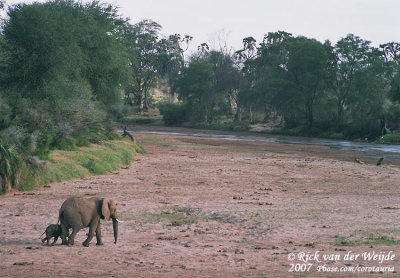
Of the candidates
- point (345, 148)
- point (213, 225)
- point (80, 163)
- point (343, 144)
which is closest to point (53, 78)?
point (80, 163)

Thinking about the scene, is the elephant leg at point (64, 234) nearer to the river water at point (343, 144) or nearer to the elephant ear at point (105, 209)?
the elephant ear at point (105, 209)

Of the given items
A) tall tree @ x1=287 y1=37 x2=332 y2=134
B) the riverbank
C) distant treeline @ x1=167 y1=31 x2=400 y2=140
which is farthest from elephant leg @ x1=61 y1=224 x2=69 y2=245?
tall tree @ x1=287 y1=37 x2=332 y2=134

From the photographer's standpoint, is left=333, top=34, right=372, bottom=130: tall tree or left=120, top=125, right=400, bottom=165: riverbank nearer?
left=120, top=125, right=400, bottom=165: riverbank

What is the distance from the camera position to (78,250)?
9.55 meters

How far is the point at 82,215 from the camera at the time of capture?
9789 millimetres

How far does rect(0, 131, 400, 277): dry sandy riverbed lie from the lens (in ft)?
28.1

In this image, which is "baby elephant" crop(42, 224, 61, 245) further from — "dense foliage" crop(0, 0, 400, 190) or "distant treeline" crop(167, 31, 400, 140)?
"distant treeline" crop(167, 31, 400, 140)

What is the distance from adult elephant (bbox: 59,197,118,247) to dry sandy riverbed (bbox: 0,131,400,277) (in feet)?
0.94

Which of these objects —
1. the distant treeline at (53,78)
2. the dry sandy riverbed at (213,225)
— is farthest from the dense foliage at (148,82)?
the dry sandy riverbed at (213,225)

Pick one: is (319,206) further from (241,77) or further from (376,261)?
(241,77)

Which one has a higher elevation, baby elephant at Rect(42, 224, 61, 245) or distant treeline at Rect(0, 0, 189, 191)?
distant treeline at Rect(0, 0, 189, 191)

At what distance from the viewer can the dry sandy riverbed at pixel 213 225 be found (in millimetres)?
8555

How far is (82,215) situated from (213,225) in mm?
3818

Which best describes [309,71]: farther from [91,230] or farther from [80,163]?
[91,230]
